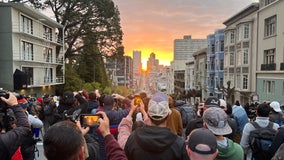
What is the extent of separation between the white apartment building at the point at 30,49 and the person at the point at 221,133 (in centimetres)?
2235

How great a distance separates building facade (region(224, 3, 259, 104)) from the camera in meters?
35.0

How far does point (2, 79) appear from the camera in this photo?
98.4 ft

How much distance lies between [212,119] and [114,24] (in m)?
37.6

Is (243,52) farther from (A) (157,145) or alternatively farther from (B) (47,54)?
(A) (157,145)

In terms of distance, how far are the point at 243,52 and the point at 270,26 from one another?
6651 millimetres

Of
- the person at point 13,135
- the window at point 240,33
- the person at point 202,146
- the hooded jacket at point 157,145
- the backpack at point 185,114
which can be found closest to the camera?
the person at point 202,146

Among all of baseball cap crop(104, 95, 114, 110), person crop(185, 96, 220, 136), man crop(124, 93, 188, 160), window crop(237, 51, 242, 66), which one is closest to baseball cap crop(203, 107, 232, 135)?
man crop(124, 93, 188, 160)

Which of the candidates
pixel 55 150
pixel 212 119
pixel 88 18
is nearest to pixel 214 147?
pixel 212 119

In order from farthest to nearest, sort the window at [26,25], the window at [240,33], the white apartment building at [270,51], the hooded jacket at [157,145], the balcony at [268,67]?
the window at [240,33] < the window at [26,25] < the balcony at [268,67] < the white apartment building at [270,51] < the hooded jacket at [157,145]

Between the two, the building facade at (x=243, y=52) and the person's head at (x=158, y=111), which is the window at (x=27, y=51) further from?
the person's head at (x=158, y=111)

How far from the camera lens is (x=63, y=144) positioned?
2.07 meters

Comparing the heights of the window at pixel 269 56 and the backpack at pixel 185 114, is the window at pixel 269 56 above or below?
above

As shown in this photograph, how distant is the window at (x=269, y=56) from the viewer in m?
30.1

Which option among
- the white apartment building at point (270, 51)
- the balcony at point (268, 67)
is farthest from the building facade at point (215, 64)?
the balcony at point (268, 67)
